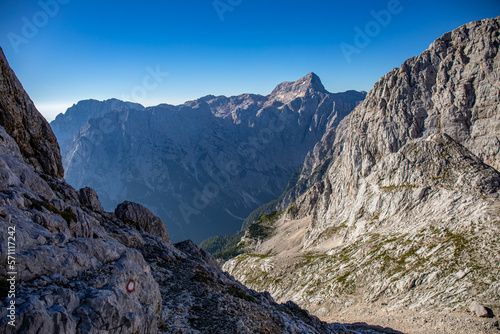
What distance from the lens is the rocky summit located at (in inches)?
660

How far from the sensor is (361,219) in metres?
107

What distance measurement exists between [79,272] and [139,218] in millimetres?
25693

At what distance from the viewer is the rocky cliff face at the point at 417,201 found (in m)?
63.3

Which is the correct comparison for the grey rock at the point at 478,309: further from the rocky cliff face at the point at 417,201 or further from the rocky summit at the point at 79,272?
the rocky summit at the point at 79,272

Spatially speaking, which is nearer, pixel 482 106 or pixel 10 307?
pixel 10 307

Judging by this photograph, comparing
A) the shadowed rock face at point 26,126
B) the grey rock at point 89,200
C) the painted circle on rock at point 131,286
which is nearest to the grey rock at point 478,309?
the painted circle on rock at point 131,286

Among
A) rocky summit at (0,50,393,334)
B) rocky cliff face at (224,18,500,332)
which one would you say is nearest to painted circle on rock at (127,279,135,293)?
rocky summit at (0,50,393,334)

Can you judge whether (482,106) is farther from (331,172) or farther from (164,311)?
(164,311)

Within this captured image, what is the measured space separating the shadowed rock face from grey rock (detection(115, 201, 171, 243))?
9693 millimetres

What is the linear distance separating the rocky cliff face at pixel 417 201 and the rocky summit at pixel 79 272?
37.5 m

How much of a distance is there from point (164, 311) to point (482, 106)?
352ft

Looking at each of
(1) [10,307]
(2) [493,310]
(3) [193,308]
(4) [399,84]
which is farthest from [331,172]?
(1) [10,307]

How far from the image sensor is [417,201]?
291ft

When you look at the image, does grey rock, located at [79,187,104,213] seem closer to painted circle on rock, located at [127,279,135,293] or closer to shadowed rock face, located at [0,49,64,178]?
shadowed rock face, located at [0,49,64,178]
